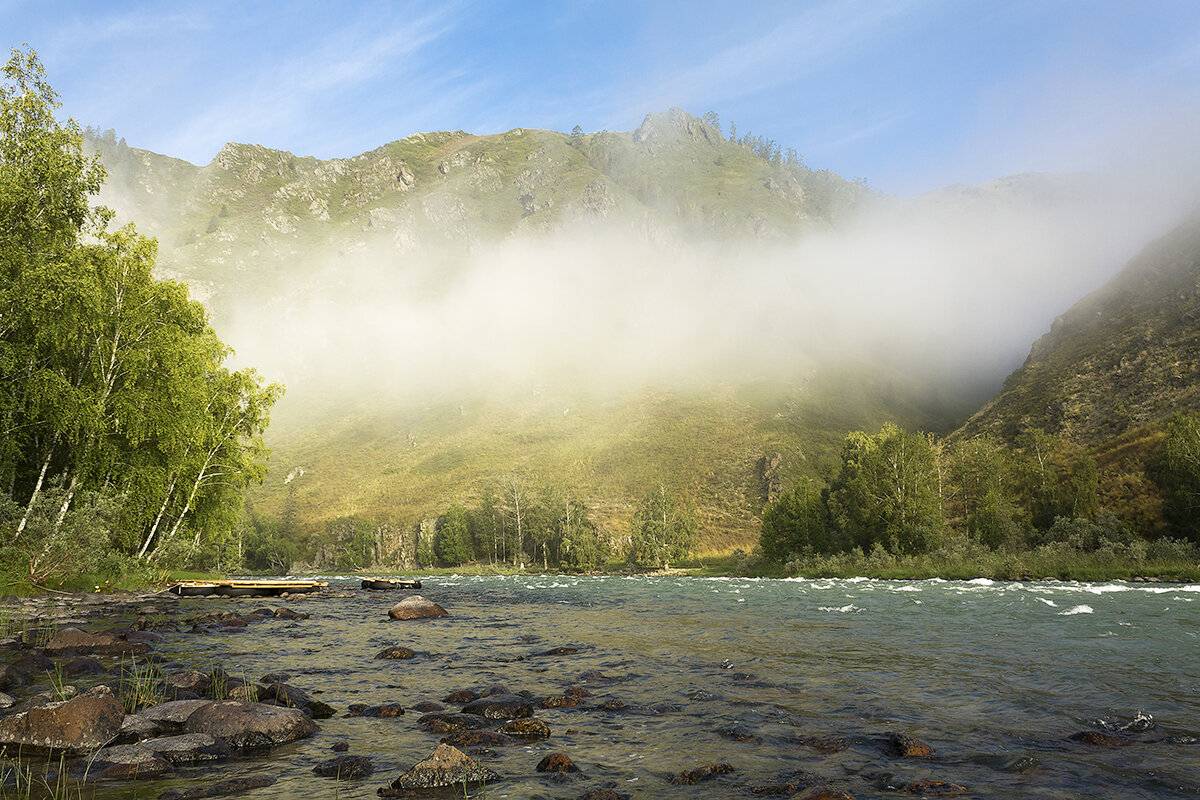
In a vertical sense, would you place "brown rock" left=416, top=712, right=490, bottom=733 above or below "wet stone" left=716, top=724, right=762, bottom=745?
above

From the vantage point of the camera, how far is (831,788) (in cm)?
822

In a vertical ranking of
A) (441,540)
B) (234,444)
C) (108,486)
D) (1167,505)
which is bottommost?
(441,540)

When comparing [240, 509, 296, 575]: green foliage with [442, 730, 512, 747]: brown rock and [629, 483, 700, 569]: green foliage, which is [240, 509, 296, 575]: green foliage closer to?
[629, 483, 700, 569]: green foliage

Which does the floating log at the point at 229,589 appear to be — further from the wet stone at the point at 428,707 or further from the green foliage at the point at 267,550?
the green foliage at the point at 267,550

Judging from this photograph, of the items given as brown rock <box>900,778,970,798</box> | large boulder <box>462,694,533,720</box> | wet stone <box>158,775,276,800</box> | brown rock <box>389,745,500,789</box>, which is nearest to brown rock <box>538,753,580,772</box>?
brown rock <box>389,745,500,789</box>

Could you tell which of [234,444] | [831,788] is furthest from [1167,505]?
[234,444]

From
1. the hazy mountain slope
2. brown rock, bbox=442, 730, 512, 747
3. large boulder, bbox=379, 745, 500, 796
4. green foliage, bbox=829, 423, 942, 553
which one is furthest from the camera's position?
the hazy mountain slope

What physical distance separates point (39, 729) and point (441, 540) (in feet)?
561

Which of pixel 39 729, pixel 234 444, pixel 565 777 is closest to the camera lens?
pixel 565 777

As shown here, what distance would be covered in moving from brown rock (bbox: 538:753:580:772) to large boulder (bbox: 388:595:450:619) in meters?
27.0

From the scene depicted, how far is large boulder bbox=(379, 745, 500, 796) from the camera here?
820 centimetres

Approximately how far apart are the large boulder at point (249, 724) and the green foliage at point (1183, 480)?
84.4m

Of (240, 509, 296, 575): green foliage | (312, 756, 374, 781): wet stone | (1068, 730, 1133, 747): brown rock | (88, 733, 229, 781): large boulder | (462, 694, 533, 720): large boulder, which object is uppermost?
(88, 733, 229, 781): large boulder

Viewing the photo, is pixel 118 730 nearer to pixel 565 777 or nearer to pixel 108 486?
pixel 565 777
